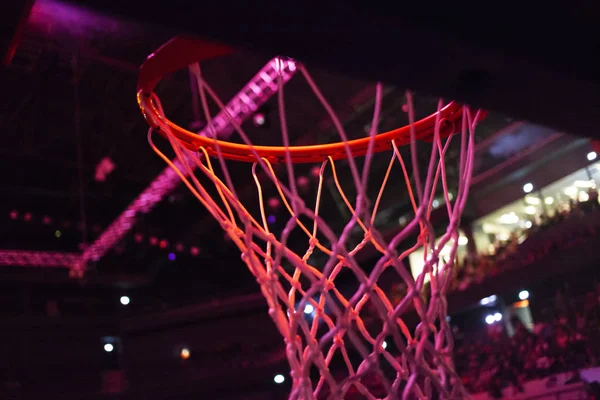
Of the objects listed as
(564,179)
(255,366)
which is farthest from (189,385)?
(564,179)

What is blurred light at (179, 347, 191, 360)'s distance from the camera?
9.48m

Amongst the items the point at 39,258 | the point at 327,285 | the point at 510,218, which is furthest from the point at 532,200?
the point at 327,285

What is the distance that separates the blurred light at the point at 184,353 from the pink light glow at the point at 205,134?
2.39 m

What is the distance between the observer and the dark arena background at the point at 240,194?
104 cm

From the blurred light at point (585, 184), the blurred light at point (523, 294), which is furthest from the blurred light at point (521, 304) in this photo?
the blurred light at point (585, 184)

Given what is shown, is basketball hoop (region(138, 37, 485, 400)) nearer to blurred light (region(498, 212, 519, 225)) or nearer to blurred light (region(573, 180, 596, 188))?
blurred light (region(573, 180, 596, 188))

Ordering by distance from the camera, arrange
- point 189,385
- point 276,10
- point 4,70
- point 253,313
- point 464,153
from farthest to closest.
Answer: point 253,313 < point 189,385 < point 4,70 < point 464,153 < point 276,10

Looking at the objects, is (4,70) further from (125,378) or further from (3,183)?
(125,378)

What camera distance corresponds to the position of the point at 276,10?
917 mm

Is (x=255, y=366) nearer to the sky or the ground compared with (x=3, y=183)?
nearer to the ground

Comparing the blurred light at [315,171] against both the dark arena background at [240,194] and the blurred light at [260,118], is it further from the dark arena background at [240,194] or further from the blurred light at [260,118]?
the blurred light at [260,118]

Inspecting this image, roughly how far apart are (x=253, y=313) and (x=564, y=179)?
17.5ft

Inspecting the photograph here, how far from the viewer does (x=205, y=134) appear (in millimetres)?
4211

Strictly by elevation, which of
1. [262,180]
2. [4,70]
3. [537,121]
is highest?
[4,70]
